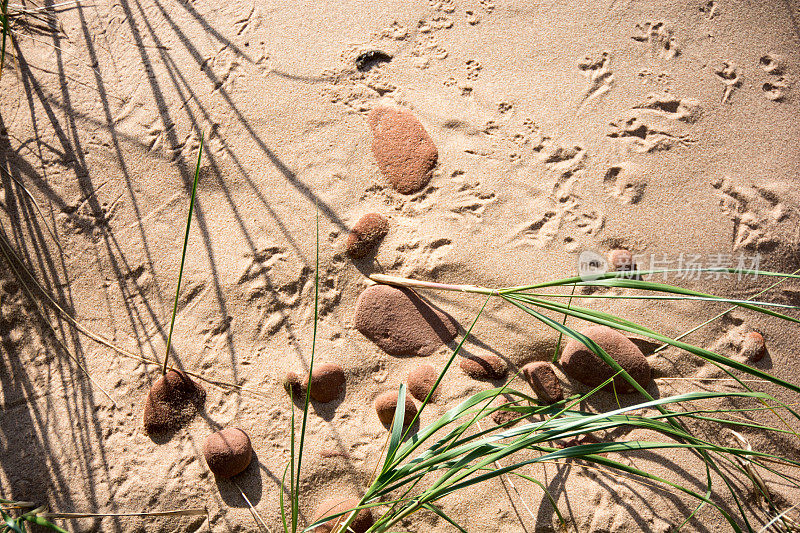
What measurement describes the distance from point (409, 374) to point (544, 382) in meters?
0.42

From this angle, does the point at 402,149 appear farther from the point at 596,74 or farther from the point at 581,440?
the point at 581,440

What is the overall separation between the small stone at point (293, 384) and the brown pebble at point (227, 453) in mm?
187

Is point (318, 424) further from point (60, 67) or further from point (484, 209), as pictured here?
point (60, 67)

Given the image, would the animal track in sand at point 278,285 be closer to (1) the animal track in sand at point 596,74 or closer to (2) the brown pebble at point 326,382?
(2) the brown pebble at point 326,382


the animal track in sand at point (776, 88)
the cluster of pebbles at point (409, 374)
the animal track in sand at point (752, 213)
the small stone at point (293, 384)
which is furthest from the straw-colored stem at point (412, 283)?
the animal track in sand at point (776, 88)

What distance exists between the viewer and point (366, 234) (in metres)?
1.79

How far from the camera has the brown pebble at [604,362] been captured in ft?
5.37

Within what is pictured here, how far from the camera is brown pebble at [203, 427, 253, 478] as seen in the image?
1.55 metres

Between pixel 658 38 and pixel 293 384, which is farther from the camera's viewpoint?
pixel 658 38

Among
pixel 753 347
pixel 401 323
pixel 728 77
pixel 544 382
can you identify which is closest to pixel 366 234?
pixel 401 323

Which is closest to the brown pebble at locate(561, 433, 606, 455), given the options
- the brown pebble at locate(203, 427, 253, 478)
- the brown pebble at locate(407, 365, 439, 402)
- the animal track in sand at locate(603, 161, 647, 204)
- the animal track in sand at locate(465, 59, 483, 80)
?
the brown pebble at locate(407, 365, 439, 402)

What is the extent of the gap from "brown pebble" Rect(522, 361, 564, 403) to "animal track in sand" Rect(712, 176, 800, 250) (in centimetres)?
80

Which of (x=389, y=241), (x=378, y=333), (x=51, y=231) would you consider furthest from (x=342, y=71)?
(x=51, y=231)

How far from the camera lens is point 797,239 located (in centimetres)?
182
